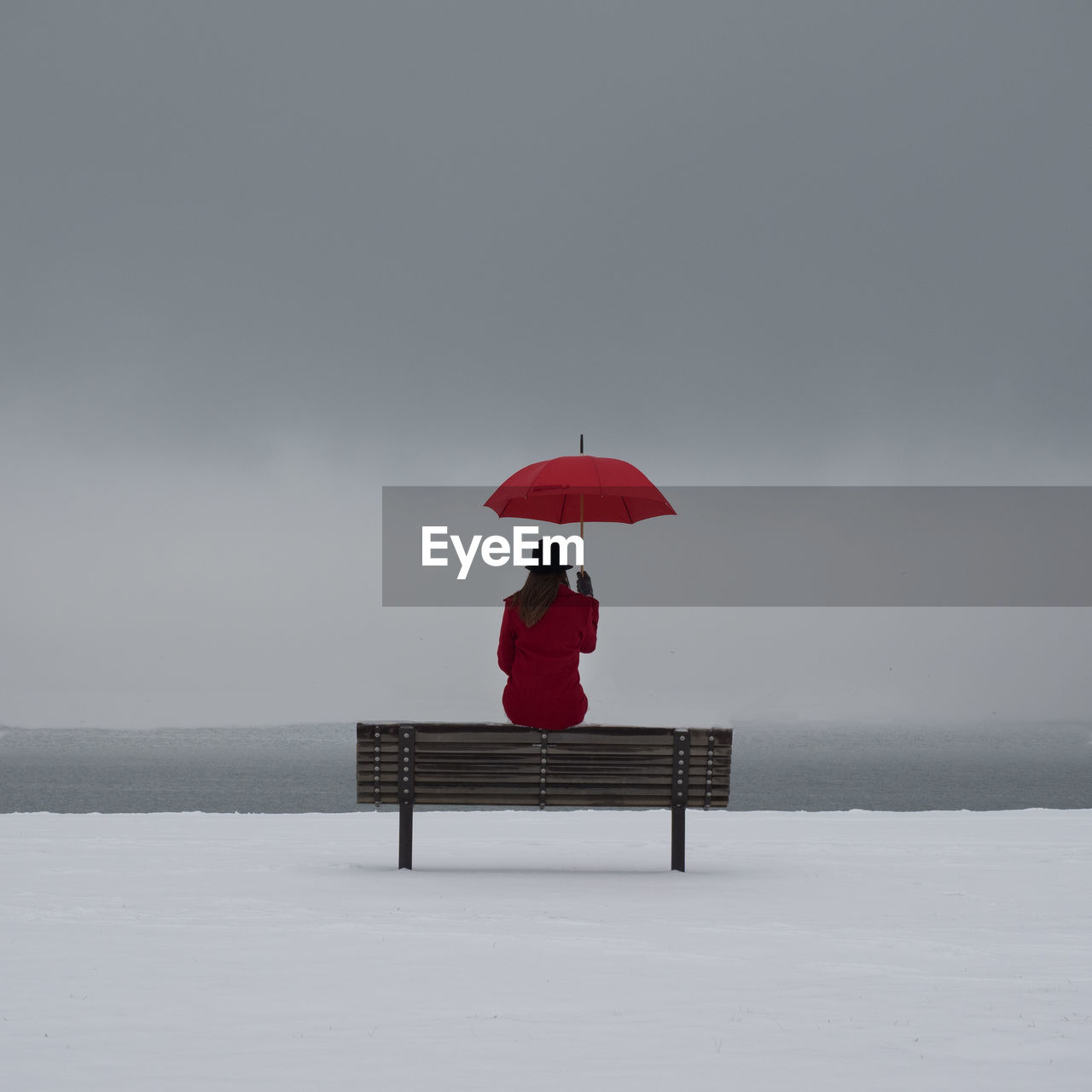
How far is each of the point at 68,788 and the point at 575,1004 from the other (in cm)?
13451

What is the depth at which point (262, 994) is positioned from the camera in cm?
489

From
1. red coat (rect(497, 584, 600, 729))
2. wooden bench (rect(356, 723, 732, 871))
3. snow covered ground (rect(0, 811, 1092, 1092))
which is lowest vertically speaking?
snow covered ground (rect(0, 811, 1092, 1092))

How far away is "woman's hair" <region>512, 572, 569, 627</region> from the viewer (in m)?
8.58

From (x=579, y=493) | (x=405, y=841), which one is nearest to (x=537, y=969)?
(x=405, y=841)

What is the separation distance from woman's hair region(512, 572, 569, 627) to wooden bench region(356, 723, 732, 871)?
772 mm

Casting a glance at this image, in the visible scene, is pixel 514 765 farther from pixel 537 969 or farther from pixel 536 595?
pixel 537 969

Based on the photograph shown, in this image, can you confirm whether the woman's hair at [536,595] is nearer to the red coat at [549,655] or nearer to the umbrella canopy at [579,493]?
the red coat at [549,655]

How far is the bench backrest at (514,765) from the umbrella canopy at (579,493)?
5.82 feet

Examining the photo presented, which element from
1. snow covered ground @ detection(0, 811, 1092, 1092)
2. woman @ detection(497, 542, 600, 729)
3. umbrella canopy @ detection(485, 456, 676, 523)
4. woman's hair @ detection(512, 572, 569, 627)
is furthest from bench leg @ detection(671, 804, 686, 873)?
umbrella canopy @ detection(485, 456, 676, 523)

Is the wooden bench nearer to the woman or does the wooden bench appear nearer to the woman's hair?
the woman

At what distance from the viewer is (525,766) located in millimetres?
8609

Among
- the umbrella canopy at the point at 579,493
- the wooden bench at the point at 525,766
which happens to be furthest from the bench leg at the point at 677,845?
the umbrella canopy at the point at 579,493

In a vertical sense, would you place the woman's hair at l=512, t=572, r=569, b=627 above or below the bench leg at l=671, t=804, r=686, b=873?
above

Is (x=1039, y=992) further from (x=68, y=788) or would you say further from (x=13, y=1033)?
(x=68, y=788)
